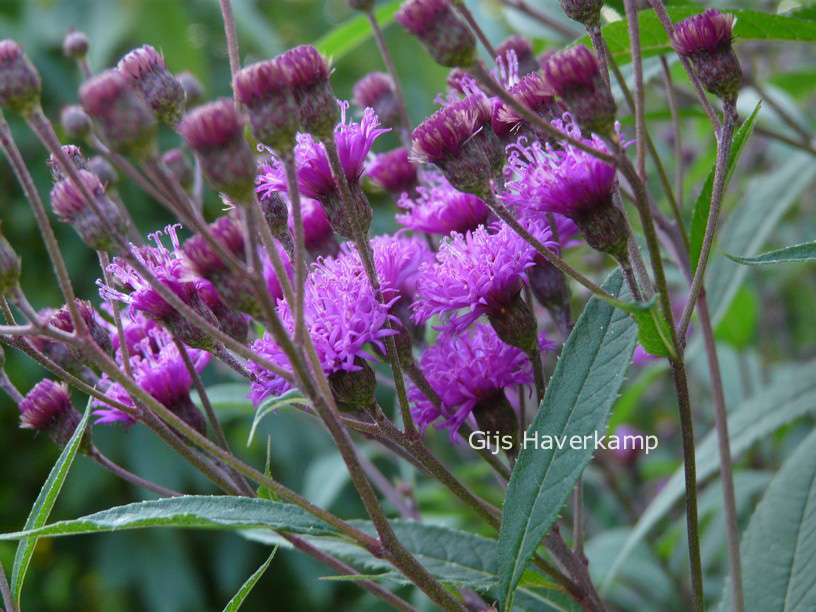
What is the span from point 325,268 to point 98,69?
98.4 inches

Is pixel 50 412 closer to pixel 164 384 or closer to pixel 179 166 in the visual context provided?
pixel 164 384

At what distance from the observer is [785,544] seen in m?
0.86

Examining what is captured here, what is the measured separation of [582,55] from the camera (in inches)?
22.4

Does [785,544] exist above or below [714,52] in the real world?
below

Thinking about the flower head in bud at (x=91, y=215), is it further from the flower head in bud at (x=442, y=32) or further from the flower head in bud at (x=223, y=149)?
the flower head in bud at (x=442, y=32)

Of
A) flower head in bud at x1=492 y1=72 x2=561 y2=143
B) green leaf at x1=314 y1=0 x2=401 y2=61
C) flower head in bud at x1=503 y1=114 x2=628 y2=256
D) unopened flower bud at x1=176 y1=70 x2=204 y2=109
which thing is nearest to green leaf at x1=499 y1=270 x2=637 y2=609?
flower head in bud at x1=503 y1=114 x2=628 y2=256

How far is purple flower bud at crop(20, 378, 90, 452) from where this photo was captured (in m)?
0.82

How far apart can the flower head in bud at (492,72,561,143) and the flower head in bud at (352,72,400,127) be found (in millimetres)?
346

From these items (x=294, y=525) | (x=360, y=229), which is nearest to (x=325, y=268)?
(x=360, y=229)

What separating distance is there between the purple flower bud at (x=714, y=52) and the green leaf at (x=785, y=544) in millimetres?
447

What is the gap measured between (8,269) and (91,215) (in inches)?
2.9

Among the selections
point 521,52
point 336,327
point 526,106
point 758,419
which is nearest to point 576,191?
Answer: point 526,106

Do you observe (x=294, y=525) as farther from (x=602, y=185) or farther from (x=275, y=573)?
(x=275, y=573)

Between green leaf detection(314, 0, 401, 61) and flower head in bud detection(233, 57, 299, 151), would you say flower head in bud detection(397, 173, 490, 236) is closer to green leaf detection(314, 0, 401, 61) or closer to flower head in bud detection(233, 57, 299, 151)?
→ flower head in bud detection(233, 57, 299, 151)
